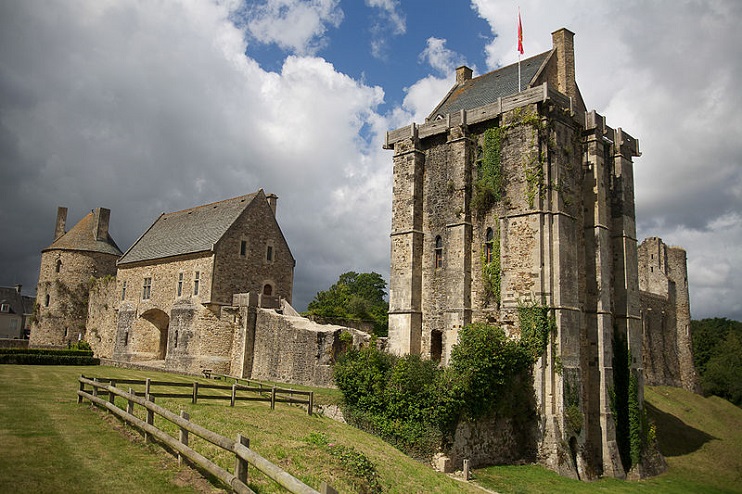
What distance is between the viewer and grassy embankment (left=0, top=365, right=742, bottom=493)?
29.0 ft

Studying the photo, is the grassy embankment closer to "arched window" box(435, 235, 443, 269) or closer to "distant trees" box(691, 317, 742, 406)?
"arched window" box(435, 235, 443, 269)

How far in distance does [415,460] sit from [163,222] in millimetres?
32864

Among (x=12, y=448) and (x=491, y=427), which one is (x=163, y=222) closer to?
(x=491, y=427)

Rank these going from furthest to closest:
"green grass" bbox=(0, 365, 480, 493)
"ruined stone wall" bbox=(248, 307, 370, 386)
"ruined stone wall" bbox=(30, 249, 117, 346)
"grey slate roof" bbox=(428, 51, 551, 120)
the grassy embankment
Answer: "ruined stone wall" bbox=(30, 249, 117, 346)
"ruined stone wall" bbox=(248, 307, 370, 386)
"grey slate roof" bbox=(428, 51, 551, 120)
the grassy embankment
"green grass" bbox=(0, 365, 480, 493)

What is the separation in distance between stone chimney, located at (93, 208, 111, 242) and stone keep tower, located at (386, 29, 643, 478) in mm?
32126

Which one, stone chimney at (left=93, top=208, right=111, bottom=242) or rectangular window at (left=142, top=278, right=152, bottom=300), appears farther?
stone chimney at (left=93, top=208, right=111, bottom=242)

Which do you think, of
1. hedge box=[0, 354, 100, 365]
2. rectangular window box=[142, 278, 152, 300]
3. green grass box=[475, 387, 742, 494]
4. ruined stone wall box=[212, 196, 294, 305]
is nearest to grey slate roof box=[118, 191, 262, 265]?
ruined stone wall box=[212, 196, 294, 305]

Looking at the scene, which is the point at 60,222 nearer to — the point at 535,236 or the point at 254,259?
the point at 254,259

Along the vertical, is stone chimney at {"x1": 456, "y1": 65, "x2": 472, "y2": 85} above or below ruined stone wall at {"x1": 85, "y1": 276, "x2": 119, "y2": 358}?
above

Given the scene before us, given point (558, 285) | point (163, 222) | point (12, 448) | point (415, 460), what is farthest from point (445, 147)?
point (163, 222)

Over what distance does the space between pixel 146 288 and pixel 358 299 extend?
2508 centimetres

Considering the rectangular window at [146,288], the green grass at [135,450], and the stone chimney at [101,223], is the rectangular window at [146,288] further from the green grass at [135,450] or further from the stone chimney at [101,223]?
the green grass at [135,450]

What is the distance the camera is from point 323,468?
11648mm

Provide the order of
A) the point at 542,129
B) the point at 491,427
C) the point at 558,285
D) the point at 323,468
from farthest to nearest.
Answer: the point at 542,129 < the point at 558,285 < the point at 491,427 < the point at 323,468
